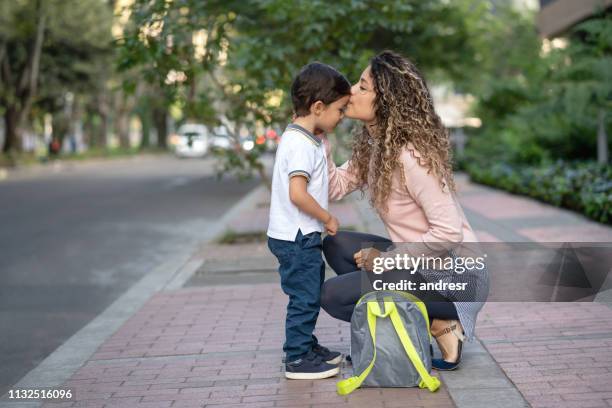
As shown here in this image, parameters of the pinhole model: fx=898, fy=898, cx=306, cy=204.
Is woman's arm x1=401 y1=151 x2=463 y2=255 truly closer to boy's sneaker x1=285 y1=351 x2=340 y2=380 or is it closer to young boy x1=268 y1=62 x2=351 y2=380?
young boy x1=268 y1=62 x2=351 y2=380

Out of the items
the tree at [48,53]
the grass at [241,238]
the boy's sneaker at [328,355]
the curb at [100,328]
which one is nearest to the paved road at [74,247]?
the curb at [100,328]

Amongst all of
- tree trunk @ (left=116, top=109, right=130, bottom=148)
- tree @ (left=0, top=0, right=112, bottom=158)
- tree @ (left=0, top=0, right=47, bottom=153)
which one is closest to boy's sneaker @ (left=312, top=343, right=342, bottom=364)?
tree @ (left=0, top=0, right=47, bottom=153)

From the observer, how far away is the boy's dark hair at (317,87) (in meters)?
4.31

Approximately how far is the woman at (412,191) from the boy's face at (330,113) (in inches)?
2.8

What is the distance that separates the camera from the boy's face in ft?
14.4

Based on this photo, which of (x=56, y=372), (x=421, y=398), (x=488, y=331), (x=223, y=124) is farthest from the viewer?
(x=223, y=124)

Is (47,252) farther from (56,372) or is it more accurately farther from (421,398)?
(421,398)

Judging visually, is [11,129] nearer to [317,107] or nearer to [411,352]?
[317,107]

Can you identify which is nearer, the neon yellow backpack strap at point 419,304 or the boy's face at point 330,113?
the neon yellow backpack strap at point 419,304

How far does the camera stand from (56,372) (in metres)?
5.08

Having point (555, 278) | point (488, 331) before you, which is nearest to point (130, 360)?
point (488, 331)

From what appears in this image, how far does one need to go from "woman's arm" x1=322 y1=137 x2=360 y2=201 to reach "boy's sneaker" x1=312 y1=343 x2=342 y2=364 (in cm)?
79

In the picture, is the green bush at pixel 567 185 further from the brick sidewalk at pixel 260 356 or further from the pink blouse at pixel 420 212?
the pink blouse at pixel 420 212

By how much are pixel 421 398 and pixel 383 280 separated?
1.92 ft
